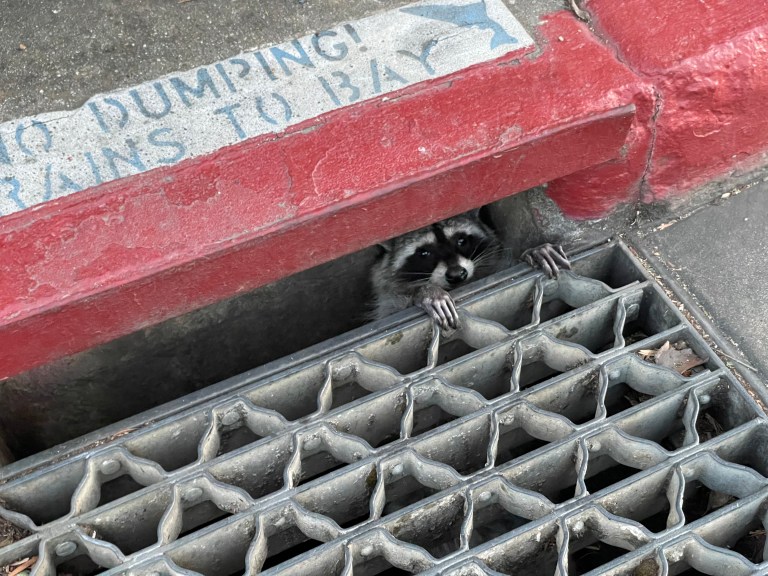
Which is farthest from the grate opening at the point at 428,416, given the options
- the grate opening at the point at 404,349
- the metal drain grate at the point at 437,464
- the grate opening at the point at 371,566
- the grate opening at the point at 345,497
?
the grate opening at the point at 371,566

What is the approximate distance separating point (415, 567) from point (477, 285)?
2.63ft

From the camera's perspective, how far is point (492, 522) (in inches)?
83.7

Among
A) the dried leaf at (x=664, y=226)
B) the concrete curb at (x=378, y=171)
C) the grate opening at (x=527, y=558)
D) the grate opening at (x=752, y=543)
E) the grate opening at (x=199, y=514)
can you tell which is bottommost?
the grate opening at (x=752, y=543)

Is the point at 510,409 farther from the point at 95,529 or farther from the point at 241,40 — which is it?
the point at 241,40

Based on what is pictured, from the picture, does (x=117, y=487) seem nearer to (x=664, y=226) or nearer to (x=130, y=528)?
(x=130, y=528)

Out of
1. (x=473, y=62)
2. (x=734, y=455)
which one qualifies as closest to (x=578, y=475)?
(x=734, y=455)

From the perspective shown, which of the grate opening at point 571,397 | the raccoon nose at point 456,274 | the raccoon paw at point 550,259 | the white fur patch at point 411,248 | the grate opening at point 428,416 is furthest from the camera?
the white fur patch at point 411,248

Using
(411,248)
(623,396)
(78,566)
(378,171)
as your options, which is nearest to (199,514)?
(78,566)

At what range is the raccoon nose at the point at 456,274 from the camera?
2814mm

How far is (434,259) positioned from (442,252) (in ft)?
0.13

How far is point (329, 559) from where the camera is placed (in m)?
1.73

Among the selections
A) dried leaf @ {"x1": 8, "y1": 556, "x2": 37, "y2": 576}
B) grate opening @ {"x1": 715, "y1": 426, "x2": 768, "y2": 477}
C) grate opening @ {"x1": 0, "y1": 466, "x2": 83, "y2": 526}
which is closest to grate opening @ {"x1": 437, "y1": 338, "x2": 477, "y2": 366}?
grate opening @ {"x1": 715, "y1": 426, "x2": 768, "y2": 477}

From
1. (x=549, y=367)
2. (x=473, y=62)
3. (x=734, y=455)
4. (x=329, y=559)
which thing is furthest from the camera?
(x=549, y=367)

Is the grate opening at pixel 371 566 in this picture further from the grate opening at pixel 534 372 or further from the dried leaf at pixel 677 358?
the dried leaf at pixel 677 358
